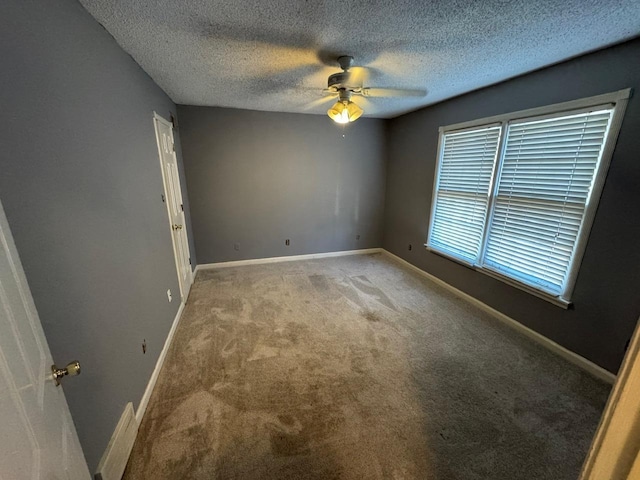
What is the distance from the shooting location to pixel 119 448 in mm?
1349

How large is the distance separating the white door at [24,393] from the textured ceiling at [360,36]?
5.07 feet

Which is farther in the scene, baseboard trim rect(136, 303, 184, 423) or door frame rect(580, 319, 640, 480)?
baseboard trim rect(136, 303, 184, 423)

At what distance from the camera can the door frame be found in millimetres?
368

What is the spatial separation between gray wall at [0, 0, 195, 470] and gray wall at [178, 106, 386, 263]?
5.89 feet

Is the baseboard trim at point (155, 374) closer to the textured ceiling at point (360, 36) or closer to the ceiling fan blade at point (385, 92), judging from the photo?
the textured ceiling at point (360, 36)

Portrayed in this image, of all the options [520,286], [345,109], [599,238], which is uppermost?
[345,109]

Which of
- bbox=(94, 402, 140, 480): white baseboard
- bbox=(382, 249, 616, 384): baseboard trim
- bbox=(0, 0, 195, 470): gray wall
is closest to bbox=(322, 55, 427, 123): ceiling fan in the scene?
bbox=(0, 0, 195, 470): gray wall

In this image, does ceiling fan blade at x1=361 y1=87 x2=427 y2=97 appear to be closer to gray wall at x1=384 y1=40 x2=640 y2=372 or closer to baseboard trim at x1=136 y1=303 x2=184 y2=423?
gray wall at x1=384 y1=40 x2=640 y2=372

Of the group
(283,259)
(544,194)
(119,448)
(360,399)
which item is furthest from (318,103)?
(119,448)

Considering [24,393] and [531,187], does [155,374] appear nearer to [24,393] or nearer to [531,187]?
[24,393]

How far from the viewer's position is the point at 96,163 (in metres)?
1.40

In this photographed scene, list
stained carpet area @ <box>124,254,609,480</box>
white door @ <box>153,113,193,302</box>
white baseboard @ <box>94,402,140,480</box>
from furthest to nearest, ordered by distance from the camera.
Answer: white door @ <box>153,113,193,302</box>, stained carpet area @ <box>124,254,609,480</box>, white baseboard @ <box>94,402,140,480</box>

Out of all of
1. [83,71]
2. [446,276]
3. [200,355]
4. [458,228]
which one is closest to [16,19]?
[83,71]

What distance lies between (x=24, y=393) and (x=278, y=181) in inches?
149
